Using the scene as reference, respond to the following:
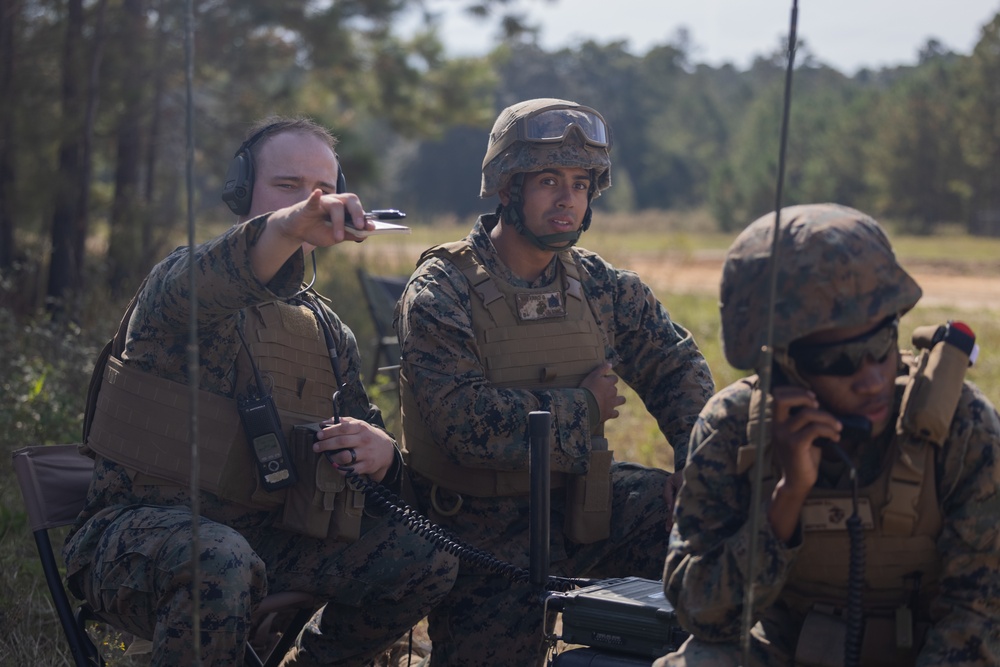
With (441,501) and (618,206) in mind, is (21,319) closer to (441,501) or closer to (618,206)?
(441,501)

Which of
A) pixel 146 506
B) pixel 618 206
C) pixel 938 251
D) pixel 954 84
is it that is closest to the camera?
pixel 146 506

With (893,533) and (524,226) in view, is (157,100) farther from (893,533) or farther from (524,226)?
(893,533)

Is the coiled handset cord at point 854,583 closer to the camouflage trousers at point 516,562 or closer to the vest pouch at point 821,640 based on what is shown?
the vest pouch at point 821,640

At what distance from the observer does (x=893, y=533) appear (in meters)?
2.73

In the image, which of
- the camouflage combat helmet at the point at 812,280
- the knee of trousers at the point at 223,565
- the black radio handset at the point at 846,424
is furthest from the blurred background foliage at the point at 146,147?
the knee of trousers at the point at 223,565

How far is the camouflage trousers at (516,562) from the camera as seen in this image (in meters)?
4.11

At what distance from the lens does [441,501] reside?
4320 millimetres

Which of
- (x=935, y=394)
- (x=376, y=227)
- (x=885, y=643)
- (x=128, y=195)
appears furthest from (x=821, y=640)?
(x=128, y=195)

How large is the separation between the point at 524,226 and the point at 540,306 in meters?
0.30

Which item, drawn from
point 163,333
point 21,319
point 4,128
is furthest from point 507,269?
point 4,128

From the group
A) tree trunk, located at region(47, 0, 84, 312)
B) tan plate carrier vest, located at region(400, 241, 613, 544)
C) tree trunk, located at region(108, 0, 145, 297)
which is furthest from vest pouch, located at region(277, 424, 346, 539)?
tree trunk, located at region(108, 0, 145, 297)

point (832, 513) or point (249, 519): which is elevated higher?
point (832, 513)

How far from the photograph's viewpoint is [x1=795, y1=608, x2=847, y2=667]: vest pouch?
274 cm

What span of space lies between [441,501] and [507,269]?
0.87 m
